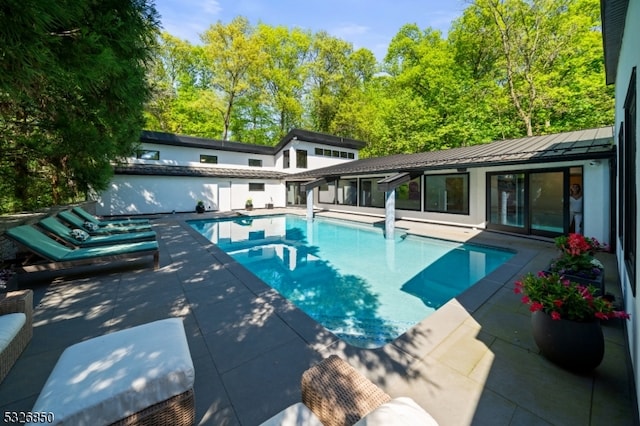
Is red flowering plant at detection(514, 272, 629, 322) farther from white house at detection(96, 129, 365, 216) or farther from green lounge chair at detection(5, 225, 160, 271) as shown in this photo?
white house at detection(96, 129, 365, 216)

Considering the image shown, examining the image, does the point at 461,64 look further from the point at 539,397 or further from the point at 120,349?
the point at 120,349

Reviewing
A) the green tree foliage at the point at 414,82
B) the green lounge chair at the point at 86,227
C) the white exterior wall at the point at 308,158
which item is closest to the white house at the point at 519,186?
the green tree foliage at the point at 414,82

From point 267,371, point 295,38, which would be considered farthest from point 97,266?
point 295,38

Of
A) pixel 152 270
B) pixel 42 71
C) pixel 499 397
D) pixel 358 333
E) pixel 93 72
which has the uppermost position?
pixel 93 72

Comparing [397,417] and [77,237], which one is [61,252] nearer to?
[77,237]

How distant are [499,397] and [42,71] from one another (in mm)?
5065

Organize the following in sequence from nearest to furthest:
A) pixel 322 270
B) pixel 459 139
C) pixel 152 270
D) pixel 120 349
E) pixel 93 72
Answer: pixel 120 349, pixel 93 72, pixel 152 270, pixel 322 270, pixel 459 139

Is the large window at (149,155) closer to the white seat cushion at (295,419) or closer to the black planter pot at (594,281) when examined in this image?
the white seat cushion at (295,419)

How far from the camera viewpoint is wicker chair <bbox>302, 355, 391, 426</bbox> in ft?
4.90

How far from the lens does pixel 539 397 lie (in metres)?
2.19

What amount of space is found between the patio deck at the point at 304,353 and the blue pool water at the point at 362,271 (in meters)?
1.06

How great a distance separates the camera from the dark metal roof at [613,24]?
3.32 meters

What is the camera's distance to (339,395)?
1.59 metres

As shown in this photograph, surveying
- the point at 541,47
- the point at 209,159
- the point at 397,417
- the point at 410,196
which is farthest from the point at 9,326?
the point at 541,47
